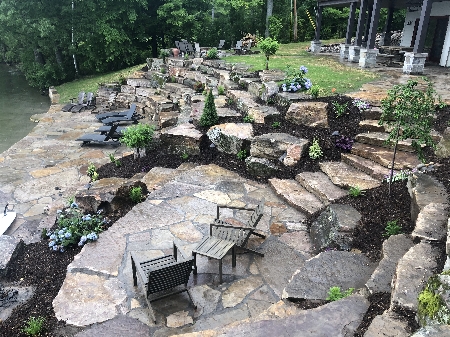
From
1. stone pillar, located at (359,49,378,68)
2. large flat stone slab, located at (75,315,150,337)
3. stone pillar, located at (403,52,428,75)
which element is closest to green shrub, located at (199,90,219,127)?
large flat stone slab, located at (75,315,150,337)

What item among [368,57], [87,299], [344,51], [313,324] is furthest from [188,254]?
[344,51]

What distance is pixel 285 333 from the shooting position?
2594 mm

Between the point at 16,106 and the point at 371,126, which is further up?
the point at 371,126

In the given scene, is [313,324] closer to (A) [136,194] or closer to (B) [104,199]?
(A) [136,194]

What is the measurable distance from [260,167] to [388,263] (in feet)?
10.8

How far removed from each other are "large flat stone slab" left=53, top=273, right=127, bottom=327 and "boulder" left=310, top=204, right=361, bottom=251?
235 centimetres

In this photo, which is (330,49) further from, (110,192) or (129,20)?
(110,192)

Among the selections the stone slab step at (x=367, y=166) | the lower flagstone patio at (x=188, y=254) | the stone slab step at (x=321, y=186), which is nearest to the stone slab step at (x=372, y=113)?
the stone slab step at (x=367, y=166)

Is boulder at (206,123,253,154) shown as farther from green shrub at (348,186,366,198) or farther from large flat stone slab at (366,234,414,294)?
large flat stone slab at (366,234,414,294)

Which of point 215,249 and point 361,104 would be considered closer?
point 215,249

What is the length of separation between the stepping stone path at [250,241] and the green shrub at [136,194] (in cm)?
15

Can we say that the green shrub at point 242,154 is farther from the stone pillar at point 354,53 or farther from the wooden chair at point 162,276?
the stone pillar at point 354,53

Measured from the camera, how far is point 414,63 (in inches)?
400

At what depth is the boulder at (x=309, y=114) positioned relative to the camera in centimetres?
678
